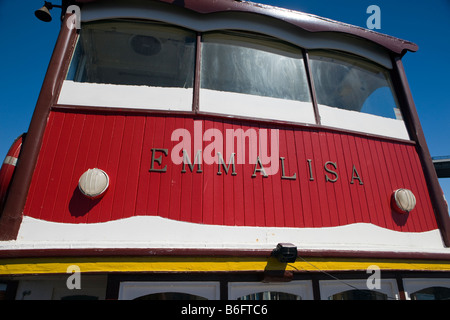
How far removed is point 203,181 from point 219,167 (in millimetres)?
349

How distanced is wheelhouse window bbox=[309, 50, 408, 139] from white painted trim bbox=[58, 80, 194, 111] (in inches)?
110

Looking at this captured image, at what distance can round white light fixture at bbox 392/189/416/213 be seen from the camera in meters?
4.76

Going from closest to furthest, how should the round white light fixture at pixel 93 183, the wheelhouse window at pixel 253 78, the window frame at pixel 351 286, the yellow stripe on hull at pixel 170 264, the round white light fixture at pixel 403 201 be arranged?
the yellow stripe on hull at pixel 170 264, the round white light fixture at pixel 93 183, the window frame at pixel 351 286, the round white light fixture at pixel 403 201, the wheelhouse window at pixel 253 78

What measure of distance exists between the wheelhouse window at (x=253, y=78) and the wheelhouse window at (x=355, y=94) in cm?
41

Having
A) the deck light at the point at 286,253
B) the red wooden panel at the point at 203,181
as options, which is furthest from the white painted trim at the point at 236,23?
the deck light at the point at 286,253

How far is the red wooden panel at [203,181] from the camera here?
12.6 ft

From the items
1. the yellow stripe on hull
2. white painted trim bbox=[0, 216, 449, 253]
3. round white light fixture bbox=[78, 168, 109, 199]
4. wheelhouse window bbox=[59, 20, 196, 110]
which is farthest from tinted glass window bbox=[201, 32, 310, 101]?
the yellow stripe on hull

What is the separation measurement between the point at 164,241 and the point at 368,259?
304cm

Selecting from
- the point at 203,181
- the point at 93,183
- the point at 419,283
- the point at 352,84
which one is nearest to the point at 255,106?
the point at 203,181

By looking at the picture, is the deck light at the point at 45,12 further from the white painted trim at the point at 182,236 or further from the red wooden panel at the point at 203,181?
the white painted trim at the point at 182,236

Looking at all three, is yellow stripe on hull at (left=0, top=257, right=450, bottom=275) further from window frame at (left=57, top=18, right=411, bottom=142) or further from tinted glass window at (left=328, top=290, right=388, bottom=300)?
window frame at (left=57, top=18, right=411, bottom=142)

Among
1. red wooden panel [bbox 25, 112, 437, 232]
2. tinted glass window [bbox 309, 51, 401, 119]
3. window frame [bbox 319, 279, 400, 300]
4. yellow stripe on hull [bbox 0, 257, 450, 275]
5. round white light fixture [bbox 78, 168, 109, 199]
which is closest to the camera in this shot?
yellow stripe on hull [bbox 0, 257, 450, 275]

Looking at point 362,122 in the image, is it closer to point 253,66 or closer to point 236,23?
point 253,66

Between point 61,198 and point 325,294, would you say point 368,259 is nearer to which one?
point 325,294
